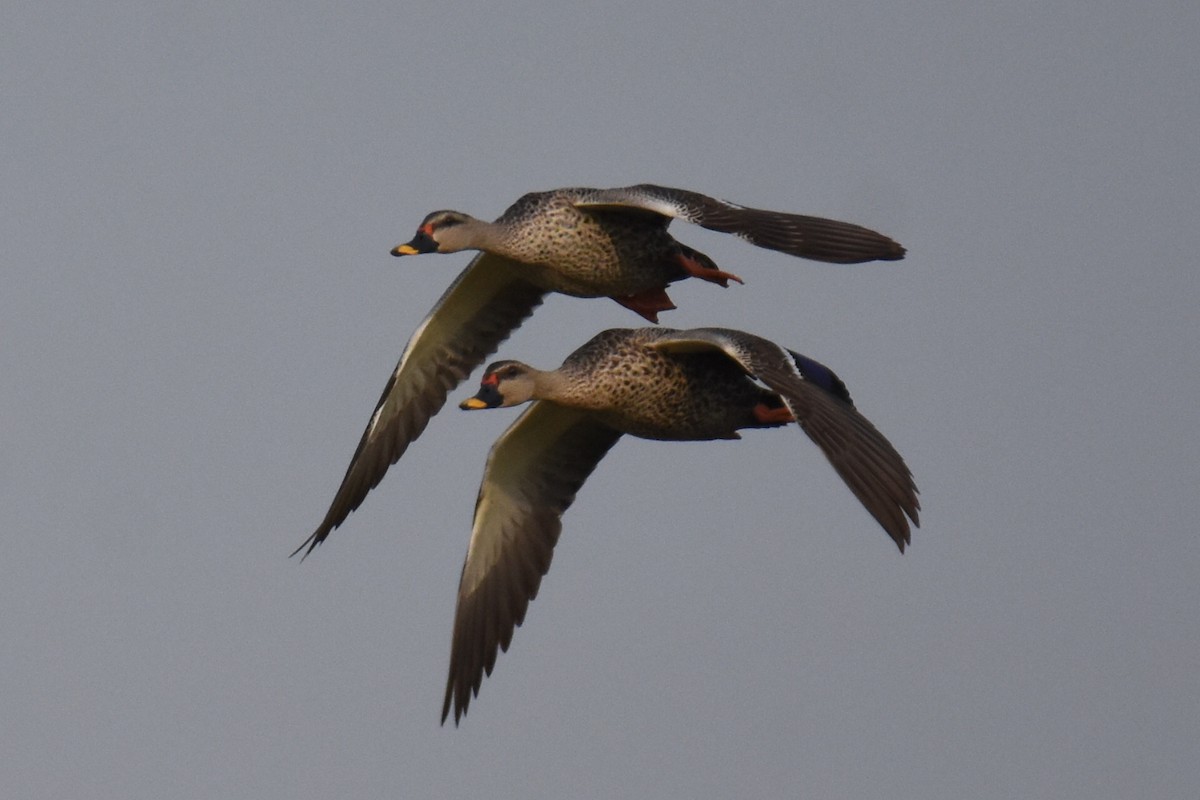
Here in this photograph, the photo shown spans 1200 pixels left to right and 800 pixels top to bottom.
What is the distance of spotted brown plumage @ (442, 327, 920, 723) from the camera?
54.0 ft

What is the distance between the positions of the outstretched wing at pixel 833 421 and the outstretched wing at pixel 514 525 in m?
1.60

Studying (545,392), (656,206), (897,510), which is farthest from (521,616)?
(897,510)

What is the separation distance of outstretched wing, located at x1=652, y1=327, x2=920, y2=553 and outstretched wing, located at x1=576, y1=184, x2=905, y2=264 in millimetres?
649

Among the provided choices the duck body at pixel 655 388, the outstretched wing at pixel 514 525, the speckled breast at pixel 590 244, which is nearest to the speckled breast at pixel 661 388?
the duck body at pixel 655 388

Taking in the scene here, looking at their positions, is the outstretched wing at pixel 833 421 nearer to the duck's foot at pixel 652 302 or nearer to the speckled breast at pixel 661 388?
the speckled breast at pixel 661 388

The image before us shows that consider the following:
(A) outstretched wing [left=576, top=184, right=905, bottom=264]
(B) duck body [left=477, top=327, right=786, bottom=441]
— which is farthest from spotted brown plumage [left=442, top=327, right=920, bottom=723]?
(A) outstretched wing [left=576, top=184, right=905, bottom=264]

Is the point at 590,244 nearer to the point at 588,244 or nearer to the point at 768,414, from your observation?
the point at 588,244

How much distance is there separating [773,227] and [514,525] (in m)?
2.91

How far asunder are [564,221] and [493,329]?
6.47 feet

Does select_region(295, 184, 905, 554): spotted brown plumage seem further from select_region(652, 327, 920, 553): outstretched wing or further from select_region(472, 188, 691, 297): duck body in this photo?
select_region(652, 327, 920, 553): outstretched wing

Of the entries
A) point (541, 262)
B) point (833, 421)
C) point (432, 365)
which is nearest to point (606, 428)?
point (541, 262)

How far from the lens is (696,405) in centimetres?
1859

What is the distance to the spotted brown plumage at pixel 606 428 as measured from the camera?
16.5 metres

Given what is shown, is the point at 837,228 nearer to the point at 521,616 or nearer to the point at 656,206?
the point at 656,206
